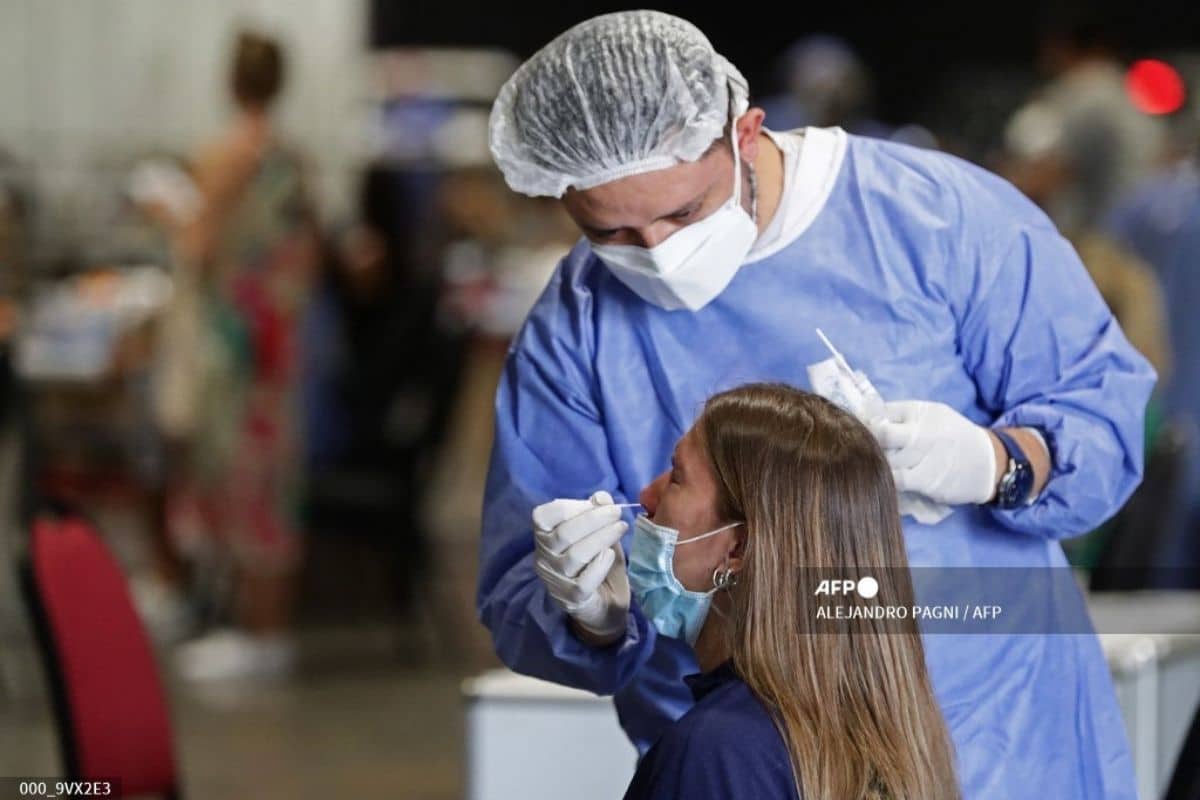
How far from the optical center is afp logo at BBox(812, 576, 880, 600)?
1385 millimetres

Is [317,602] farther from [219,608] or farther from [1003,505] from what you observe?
[1003,505]

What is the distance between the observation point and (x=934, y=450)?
1.48 metres

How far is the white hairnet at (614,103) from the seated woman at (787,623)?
244mm

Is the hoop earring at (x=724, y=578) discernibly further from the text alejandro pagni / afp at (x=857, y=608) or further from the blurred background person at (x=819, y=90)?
the blurred background person at (x=819, y=90)

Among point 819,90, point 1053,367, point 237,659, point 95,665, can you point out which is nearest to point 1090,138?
point 819,90

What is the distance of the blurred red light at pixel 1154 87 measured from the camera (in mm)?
3273

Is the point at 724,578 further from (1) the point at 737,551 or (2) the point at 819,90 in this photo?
(2) the point at 819,90

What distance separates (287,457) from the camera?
4.41 meters

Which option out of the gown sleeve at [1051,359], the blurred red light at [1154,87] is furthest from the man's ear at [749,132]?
the blurred red light at [1154,87]

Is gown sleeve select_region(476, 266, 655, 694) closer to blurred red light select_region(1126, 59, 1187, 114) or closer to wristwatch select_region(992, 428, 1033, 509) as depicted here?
wristwatch select_region(992, 428, 1033, 509)

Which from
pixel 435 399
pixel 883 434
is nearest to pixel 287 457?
pixel 435 399

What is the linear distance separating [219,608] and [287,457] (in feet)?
2.68

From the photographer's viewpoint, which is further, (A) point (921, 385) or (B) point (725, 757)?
(A) point (921, 385)

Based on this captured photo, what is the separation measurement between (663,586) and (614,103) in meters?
0.42
